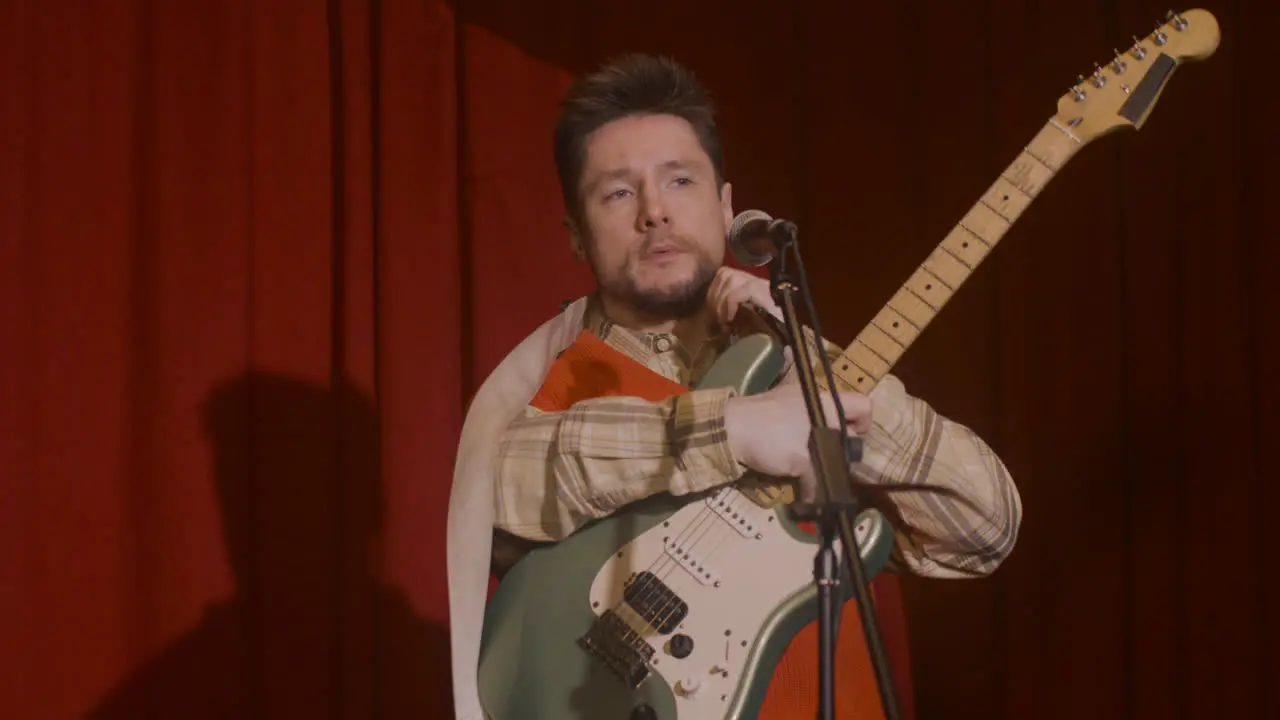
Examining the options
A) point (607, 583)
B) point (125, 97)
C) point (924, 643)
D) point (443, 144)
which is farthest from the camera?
point (924, 643)

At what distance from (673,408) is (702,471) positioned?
86 mm

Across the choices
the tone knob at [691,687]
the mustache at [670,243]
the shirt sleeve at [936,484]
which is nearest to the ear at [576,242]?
the mustache at [670,243]

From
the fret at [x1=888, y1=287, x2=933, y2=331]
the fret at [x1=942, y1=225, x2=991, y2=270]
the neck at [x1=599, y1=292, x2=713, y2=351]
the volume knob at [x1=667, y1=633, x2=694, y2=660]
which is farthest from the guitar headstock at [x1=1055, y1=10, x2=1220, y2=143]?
the volume knob at [x1=667, y1=633, x2=694, y2=660]

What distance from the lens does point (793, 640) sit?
1.39 metres

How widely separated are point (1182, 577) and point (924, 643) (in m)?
0.50

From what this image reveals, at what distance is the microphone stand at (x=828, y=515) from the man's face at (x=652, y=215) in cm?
42

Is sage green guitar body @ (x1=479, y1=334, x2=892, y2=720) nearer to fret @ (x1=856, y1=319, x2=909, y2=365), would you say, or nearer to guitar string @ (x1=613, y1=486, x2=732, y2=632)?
guitar string @ (x1=613, y1=486, x2=732, y2=632)

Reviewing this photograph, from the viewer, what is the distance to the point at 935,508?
1.40 meters

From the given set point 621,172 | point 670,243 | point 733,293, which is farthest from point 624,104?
point 733,293

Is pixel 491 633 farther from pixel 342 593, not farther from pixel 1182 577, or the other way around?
pixel 1182 577

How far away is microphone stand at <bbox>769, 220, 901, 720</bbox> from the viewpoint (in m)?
1.01

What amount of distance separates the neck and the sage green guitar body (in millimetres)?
190

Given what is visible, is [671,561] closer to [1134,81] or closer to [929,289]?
[929,289]

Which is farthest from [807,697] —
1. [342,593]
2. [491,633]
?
[342,593]
